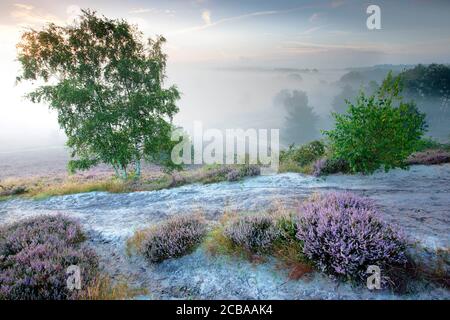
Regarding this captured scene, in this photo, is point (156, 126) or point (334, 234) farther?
point (156, 126)

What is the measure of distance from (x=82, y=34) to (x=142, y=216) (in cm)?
1514

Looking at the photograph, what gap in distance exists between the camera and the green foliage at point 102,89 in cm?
1661

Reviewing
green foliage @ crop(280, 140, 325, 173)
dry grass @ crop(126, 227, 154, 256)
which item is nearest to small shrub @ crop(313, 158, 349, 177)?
green foliage @ crop(280, 140, 325, 173)

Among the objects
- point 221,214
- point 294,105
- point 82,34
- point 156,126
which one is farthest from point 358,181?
point 294,105

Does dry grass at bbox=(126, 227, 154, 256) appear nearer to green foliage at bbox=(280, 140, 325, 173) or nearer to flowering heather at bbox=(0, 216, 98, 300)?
flowering heather at bbox=(0, 216, 98, 300)

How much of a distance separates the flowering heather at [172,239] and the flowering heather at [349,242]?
93.8 inches

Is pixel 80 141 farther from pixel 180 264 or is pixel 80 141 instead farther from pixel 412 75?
pixel 412 75

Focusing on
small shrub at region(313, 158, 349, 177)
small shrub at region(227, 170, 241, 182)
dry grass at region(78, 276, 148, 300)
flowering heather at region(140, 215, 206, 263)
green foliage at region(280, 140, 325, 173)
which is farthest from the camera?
green foliage at region(280, 140, 325, 173)

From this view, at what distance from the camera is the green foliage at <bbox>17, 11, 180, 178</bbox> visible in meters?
16.6

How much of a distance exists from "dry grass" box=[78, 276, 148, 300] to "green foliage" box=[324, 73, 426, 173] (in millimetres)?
10175

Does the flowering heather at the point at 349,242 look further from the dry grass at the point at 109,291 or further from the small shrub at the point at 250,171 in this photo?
the small shrub at the point at 250,171

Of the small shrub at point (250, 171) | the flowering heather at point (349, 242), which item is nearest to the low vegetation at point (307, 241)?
the flowering heather at point (349, 242)

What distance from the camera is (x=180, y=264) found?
208 inches
